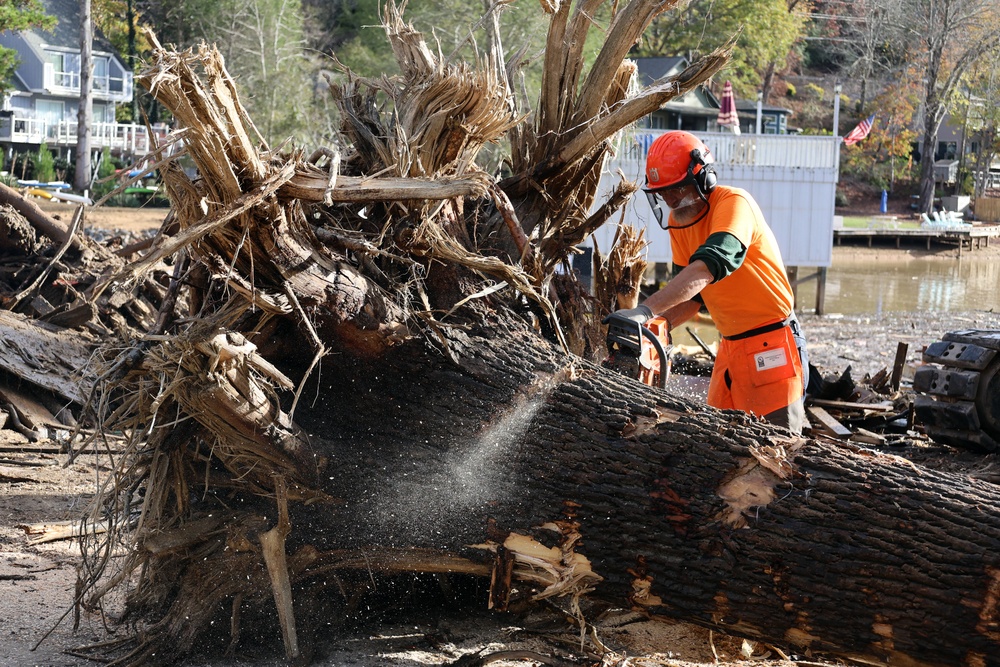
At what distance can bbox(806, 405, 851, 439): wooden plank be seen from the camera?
23.0 ft

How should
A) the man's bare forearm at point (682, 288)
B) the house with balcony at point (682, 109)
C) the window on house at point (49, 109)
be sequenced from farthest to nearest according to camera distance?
the window on house at point (49, 109)
the house with balcony at point (682, 109)
the man's bare forearm at point (682, 288)

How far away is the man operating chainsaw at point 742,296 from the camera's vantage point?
4.78 metres

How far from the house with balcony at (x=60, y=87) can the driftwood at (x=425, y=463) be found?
40.4 metres

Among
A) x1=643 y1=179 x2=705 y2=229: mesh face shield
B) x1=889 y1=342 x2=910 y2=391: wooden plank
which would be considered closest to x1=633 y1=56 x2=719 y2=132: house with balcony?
x1=889 y1=342 x2=910 y2=391: wooden plank

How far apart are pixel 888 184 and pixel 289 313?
181ft

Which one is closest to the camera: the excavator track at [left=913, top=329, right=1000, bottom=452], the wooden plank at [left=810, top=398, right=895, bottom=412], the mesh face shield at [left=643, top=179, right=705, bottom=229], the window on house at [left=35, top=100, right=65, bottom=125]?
the mesh face shield at [left=643, top=179, right=705, bottom=229]

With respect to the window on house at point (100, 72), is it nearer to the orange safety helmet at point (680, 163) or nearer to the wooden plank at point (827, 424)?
the wooden plank at point (827, 424)

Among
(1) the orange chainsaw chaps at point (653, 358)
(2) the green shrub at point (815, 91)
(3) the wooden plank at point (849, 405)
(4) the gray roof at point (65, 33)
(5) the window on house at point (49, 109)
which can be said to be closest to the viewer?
(1) the orange chainsaw chaps at point (653, 358)

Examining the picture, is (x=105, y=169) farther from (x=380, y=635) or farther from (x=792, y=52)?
(x=792, y=52)

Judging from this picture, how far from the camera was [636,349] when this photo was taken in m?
3.92

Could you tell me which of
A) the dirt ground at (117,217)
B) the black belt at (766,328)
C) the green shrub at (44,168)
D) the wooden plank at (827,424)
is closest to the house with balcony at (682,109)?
the dirt ground at (117,217)

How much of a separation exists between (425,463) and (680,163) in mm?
1958

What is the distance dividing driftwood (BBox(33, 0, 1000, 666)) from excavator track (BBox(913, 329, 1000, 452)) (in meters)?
2.89

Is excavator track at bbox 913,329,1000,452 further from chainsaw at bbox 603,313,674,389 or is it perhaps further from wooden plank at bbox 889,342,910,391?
wooden plank at bbox 889,342,910,391
